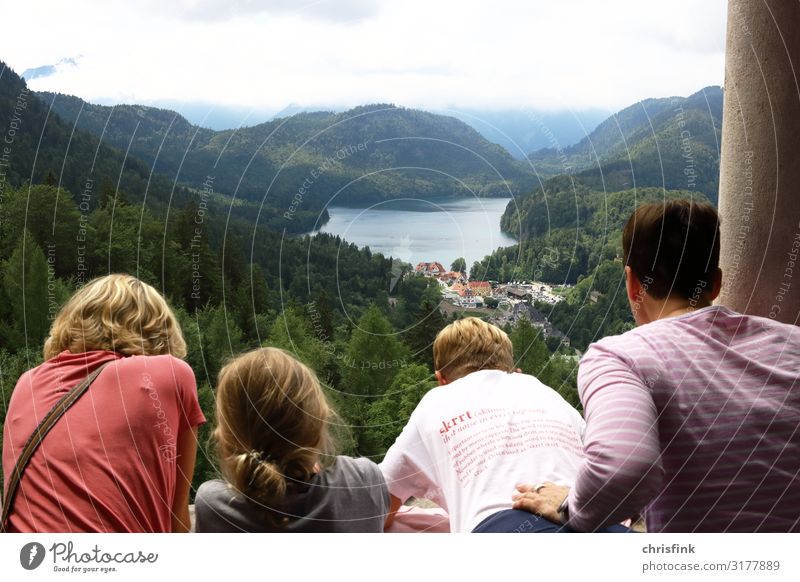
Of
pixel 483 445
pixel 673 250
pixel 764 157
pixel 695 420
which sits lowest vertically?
pixel 483 445

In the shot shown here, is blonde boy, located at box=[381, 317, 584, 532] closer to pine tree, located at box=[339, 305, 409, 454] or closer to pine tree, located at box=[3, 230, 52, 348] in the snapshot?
pine tree, located at box=[339, 305, 409, 454]

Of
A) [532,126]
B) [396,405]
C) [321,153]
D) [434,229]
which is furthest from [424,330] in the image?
[532,126]

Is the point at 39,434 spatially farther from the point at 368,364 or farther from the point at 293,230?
the point at 368,364

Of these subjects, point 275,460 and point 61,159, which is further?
point 61,159

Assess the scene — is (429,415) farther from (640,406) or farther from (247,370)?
(640,406)

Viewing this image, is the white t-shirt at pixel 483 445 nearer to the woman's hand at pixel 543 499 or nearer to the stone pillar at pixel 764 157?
the woman's hand at pixel 543 499

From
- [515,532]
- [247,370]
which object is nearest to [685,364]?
[515,532]

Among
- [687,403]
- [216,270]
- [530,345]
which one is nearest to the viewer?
[687,403]
